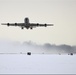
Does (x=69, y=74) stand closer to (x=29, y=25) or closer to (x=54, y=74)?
(x=54, y=74)

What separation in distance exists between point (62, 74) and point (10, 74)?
1317 cm

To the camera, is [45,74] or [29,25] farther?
[29,25]

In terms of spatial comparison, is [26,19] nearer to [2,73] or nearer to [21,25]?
[21,25]

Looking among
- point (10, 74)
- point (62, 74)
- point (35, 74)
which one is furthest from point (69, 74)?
point (10, 74)

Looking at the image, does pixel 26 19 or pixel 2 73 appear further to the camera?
pixel 26 19

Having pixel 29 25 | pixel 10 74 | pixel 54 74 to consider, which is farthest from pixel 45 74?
pixel 29 25

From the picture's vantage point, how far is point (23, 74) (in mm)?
78562

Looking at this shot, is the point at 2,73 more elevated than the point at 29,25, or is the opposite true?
the point at 29,25

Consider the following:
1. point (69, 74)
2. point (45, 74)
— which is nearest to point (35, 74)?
point (45, 74)

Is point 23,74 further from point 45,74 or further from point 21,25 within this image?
point 21,25

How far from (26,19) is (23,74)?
4251 cm

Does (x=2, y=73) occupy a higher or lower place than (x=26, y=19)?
lower

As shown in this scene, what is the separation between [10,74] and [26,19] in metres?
42.3

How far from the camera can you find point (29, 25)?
384 ft
